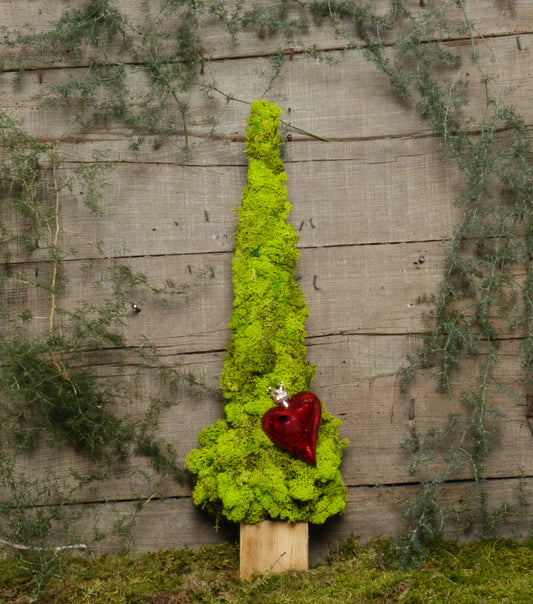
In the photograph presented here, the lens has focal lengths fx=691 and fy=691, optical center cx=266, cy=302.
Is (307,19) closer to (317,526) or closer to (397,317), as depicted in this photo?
(397,317)

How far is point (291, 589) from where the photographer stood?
8.30ft

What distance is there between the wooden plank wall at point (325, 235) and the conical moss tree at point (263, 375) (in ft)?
0.50

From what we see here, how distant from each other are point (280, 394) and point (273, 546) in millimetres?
579

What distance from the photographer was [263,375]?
269 centimetres

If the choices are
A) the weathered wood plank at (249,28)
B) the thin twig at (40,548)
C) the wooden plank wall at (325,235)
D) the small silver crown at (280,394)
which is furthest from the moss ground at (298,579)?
the weathered wood plank at (249,28)

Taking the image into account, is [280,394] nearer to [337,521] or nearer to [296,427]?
[296,427]

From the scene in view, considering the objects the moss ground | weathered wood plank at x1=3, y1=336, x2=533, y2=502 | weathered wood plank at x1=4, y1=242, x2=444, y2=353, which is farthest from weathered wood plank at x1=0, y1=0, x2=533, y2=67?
the moss ground

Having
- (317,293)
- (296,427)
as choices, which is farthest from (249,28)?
(296,427)

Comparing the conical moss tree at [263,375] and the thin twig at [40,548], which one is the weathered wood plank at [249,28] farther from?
the thin twig at [40,548]

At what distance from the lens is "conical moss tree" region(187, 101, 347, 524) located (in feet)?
8.56

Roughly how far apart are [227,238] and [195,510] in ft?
3.75

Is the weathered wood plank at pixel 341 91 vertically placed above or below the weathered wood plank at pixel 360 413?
above

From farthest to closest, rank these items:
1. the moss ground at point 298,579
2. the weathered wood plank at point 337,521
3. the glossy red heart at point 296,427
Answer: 1. the weathered wood plank at point 337,521
2. the glossy red heart at point 296,427
3. the moss ground at point 298,579

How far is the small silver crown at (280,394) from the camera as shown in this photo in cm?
265
